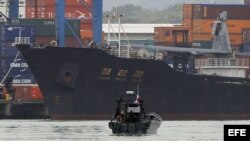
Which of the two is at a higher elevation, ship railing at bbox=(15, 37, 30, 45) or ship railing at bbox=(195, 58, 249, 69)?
ship railing at bbox=(15, 37, 30, 45)

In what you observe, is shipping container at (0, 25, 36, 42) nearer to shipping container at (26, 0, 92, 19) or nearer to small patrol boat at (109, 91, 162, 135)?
shipping container at (26, 0, 92, 19)

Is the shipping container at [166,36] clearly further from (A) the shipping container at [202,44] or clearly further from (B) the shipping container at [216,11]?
(B) the shipping container at [216,11]

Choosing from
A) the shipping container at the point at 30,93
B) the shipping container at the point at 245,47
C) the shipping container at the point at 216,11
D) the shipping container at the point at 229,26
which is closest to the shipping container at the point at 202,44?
the shipping container at the point at 229,26

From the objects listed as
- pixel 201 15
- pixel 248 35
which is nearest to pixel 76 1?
pixel 201 15

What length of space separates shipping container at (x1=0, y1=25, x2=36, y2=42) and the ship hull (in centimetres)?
497

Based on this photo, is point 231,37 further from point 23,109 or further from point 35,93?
point 23,109

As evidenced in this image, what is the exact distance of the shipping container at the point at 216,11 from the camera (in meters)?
123

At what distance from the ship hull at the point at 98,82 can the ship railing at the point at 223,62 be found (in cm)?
428

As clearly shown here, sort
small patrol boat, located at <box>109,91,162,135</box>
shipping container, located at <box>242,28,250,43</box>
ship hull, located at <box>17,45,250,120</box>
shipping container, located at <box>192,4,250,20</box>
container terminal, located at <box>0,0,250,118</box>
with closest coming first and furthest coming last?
small patrol boat, located at <box>109,91,162,135</box>
ship hull, located at <box>17,45,250,120</box>
container terminal, located at <box>0,0,250,118</box>
shipping container, located at <box>242,28,250,43</box>
shipping container, located at <box>192,4,250,20</box>

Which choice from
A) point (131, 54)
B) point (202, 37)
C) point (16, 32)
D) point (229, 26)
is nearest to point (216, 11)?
point (229, 26)

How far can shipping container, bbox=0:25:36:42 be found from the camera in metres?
106

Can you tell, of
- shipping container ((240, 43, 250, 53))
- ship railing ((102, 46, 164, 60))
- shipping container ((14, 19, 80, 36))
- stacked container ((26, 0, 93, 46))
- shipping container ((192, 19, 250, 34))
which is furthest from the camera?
shipping container ((192, 19, 250, 34))

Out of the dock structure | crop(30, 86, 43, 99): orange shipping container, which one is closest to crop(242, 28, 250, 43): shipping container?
crop(30, 86, 43, 99): orange shipping container

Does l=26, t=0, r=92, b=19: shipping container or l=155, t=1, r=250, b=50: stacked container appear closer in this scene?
l=155, t=1, r=250, b=50: stacked container
